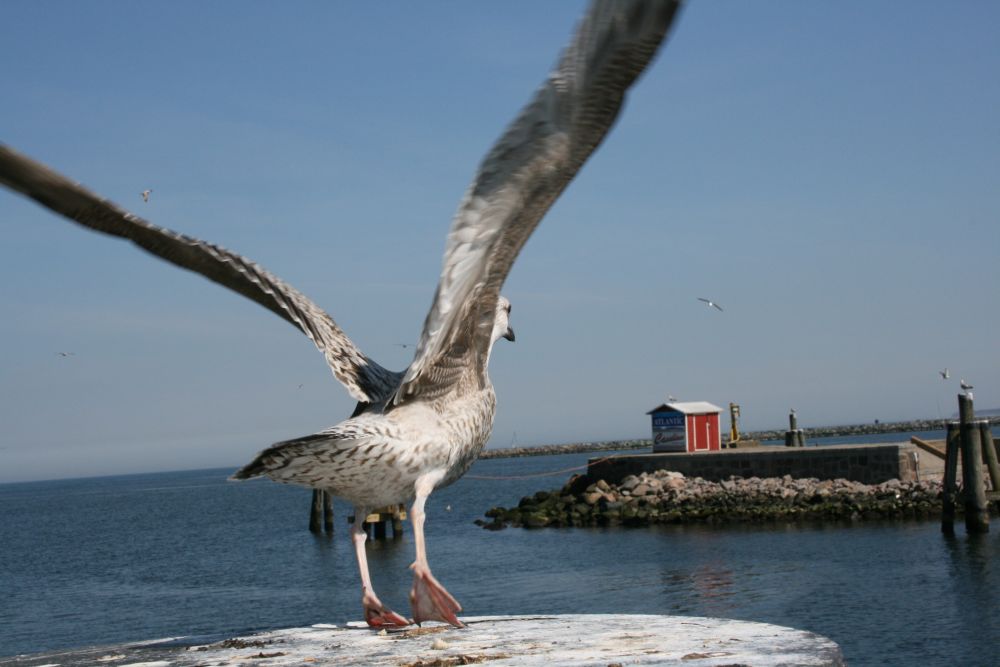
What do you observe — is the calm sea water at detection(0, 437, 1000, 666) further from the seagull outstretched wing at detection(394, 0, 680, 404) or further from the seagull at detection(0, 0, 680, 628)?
the seagull outstretched wing at detection(394, 0, 680, 404)

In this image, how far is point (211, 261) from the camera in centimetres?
723

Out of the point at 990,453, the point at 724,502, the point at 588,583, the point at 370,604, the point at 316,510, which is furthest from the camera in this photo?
the point at 316,510

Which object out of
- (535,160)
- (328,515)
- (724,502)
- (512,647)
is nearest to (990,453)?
(724,502)

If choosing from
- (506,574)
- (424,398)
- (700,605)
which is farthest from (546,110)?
(506,574)

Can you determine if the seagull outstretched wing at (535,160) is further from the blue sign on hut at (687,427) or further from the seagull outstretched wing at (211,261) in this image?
the blue sign on hut at (687,427)

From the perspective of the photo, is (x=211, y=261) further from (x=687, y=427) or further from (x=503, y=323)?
(x=687, y=427)

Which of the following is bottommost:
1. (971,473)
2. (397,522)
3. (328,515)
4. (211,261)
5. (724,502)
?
(397,522)

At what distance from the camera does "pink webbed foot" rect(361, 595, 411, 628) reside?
7.55 m

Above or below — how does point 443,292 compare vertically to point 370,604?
above

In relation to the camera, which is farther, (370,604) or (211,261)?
(370,604)

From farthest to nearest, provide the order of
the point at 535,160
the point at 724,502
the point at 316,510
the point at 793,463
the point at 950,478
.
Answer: the point at 316,510, the point at 793,463, the point at 724,502, the point at 950,478, the point at 535,160

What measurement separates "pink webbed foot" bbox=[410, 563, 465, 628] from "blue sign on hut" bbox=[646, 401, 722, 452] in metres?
40.9

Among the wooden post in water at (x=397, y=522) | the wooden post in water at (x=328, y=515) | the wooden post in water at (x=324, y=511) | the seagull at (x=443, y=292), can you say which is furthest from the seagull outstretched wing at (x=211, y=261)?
the wooden post in water at (x=328, y=515)

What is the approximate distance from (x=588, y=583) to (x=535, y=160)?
79.8ft
